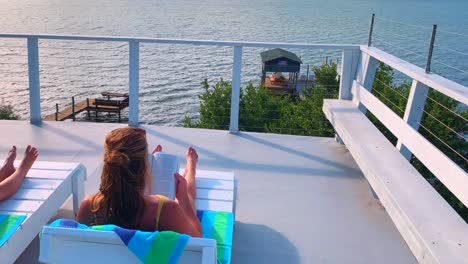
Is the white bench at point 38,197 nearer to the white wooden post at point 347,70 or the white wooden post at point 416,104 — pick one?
the white wooden post at point 416,104

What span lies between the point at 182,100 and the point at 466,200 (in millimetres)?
18079

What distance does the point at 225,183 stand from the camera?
275 cm

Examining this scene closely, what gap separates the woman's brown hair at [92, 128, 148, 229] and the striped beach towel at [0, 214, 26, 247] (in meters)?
0.67

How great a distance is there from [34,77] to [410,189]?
138 inches

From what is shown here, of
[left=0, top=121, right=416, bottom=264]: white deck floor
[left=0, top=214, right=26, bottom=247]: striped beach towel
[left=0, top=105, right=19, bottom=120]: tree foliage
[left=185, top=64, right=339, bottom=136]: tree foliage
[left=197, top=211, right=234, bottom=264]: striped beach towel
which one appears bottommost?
[left=0, top=105, right=19, bottom=120]: tree foliage

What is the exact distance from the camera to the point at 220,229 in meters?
2.25

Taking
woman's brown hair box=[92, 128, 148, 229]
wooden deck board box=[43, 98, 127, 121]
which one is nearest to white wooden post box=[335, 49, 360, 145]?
woman's brown hair box=[92, 128, 148, 229]

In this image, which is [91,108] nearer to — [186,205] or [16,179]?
[16,179]

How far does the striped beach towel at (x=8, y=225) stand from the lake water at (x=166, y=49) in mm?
3035

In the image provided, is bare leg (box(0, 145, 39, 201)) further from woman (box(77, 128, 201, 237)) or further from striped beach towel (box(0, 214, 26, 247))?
woman (box(77, 128, 201, 237))

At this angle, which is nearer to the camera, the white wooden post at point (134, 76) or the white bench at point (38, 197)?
the white bench at point (38, 197)

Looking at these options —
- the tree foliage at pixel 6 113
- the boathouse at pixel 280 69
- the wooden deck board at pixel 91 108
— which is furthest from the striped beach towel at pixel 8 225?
the boathouse at pixel 280 69

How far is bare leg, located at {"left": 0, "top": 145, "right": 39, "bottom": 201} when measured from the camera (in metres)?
2.48

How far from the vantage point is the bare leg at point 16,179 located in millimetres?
2479
